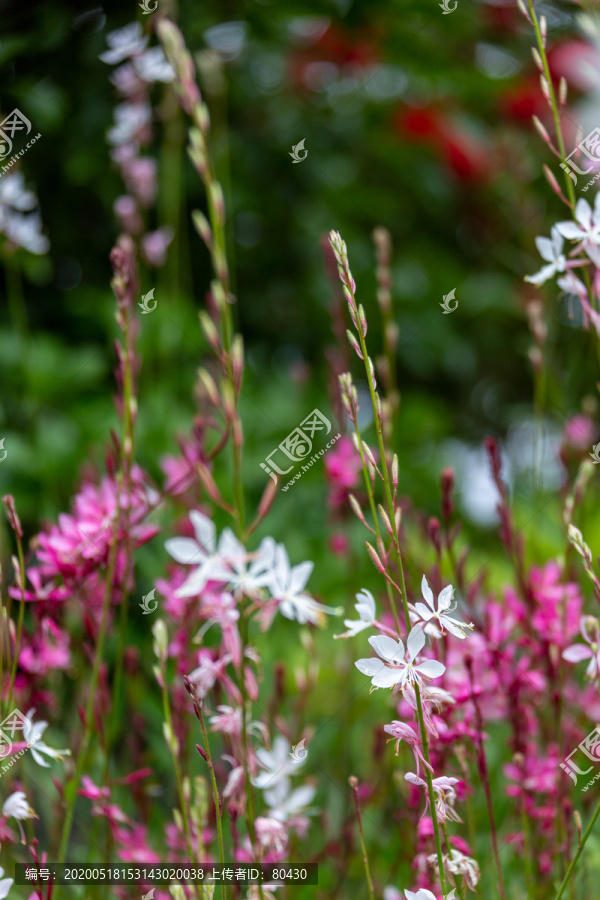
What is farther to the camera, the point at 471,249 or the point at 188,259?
the point at 471,249

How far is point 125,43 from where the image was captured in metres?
1.44

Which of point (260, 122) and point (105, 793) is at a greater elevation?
point (260, 122)

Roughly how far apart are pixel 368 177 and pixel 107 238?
112 cm

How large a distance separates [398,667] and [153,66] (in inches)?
51.1

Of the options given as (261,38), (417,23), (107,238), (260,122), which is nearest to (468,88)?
(417,23)

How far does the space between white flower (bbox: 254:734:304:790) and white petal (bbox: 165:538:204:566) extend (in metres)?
0.27

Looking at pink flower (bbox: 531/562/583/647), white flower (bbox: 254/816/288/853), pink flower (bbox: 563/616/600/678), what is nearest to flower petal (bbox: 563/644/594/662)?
pink flower (bbox: 563/616/600/678)

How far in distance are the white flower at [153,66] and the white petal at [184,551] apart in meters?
0.98

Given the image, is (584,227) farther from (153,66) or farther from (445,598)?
(153,66)

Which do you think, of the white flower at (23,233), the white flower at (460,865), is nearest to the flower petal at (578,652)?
the white flower at (460,865)

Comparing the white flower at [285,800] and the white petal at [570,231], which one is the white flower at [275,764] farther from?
the white petal at [570,231]

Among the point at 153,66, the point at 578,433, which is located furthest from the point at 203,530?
the point at 578,433

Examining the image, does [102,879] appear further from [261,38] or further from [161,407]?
[261,38]

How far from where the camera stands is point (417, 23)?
2166 millimetres
